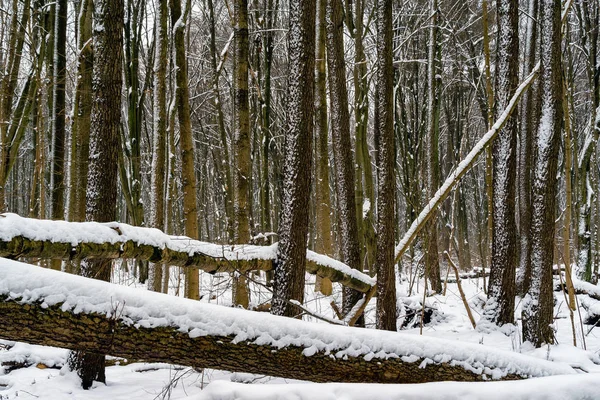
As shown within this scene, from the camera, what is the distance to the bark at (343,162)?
6824 millimetres

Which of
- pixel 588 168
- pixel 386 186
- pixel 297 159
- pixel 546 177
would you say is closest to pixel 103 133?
pixel 297 159

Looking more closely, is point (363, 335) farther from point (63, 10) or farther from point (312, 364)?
point (63, 10)

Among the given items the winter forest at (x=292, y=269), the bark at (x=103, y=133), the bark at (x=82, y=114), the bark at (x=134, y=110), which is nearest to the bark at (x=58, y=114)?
the winter forest at (x=292, y=269)

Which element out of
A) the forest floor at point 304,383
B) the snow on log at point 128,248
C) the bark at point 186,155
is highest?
the bark at point 186,155

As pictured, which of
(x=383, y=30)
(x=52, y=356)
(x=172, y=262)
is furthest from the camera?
(x=52, y=356)

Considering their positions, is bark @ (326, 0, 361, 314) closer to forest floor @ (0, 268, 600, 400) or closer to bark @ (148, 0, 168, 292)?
forest floor @ (0, 268, 600, 400)

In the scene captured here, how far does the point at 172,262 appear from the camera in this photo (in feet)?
15.1

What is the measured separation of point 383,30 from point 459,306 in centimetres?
678

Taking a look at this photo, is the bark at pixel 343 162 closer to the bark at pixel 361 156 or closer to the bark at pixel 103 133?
the bark at pixel 103 133

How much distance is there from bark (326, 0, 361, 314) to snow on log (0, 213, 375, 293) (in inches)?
32.3

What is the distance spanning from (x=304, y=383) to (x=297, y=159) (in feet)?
8.88

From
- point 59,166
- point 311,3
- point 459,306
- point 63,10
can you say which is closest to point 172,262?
point 311,3

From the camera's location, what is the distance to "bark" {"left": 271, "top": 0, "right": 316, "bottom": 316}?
4.77 meters

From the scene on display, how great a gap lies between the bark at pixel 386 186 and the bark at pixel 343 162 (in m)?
1.47
